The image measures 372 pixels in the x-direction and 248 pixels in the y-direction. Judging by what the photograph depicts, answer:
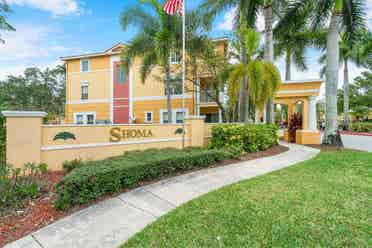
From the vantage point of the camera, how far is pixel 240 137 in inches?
324

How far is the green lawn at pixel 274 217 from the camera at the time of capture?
2725 mm

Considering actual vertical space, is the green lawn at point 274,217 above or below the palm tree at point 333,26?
below

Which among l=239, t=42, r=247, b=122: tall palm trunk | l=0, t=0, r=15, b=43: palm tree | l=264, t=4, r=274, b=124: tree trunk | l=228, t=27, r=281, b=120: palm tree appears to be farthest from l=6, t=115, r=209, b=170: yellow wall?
l=0, t=0, r=15, b=43: palm tree

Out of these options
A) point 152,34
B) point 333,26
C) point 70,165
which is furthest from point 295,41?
point 70,165

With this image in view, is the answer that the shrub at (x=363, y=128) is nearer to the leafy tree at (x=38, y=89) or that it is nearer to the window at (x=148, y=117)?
the window at (x=148, y=117)

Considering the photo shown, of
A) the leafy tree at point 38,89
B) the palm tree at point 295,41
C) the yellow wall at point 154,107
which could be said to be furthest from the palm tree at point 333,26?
the leafy tree at point 38,89

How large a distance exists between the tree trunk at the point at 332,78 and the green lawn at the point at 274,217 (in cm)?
580

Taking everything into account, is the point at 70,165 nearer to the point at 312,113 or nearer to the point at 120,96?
the point at 312,113

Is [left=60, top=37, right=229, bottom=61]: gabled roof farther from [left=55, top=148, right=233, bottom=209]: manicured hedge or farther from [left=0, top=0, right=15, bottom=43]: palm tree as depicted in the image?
[left=55, top=148, right=233, bottom=209]: manicured hedge

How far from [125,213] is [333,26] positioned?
12022 millimetres

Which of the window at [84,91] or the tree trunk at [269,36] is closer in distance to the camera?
the tree trunk at [269,36]

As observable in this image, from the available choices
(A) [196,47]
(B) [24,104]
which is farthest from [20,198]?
(B) [24,104]

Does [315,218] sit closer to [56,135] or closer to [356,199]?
[356,199]

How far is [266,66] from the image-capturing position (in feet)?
28.9
